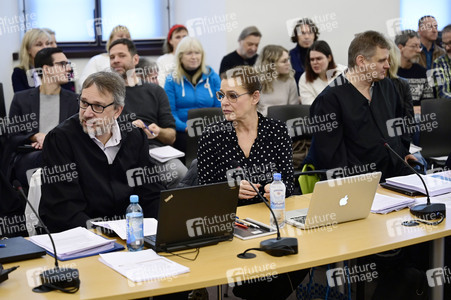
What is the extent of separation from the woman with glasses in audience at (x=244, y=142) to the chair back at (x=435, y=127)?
2.36 meters

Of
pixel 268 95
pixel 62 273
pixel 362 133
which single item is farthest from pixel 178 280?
pixel 268 95

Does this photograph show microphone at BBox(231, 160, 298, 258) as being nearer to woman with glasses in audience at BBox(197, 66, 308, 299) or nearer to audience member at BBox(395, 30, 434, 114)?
woman with glasses in audience at BBox(197, 66, 308, 299)

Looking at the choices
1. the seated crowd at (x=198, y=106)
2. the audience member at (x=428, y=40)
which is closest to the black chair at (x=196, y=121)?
the seated crowd at (x=198, y=106)

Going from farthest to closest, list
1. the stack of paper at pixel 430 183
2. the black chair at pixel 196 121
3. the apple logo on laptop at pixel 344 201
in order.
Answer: the black chair at pixel 196 121, the stack of paper at pixel 430 183, the apple logo on laptop at pixel 344 201

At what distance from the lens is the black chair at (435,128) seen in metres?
5.27

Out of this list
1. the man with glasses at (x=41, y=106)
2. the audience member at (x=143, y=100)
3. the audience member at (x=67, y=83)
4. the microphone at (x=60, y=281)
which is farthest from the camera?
the audience member at (x=67, y=83)

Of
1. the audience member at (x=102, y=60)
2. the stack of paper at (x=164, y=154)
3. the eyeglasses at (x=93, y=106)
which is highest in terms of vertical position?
the audience member at (x=102, y=60)

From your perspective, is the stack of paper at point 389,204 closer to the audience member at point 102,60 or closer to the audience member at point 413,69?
the audience member at point 413,69

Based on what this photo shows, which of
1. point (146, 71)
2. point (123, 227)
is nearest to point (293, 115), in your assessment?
point (146, 71)

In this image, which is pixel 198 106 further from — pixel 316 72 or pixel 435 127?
pixel 435 127

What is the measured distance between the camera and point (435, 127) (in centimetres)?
529

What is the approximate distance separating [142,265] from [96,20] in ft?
16.0

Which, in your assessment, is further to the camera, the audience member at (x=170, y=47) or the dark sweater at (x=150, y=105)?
the audience member at (x=170, y=47)

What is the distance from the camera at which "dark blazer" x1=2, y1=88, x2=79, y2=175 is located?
4.54 meters
